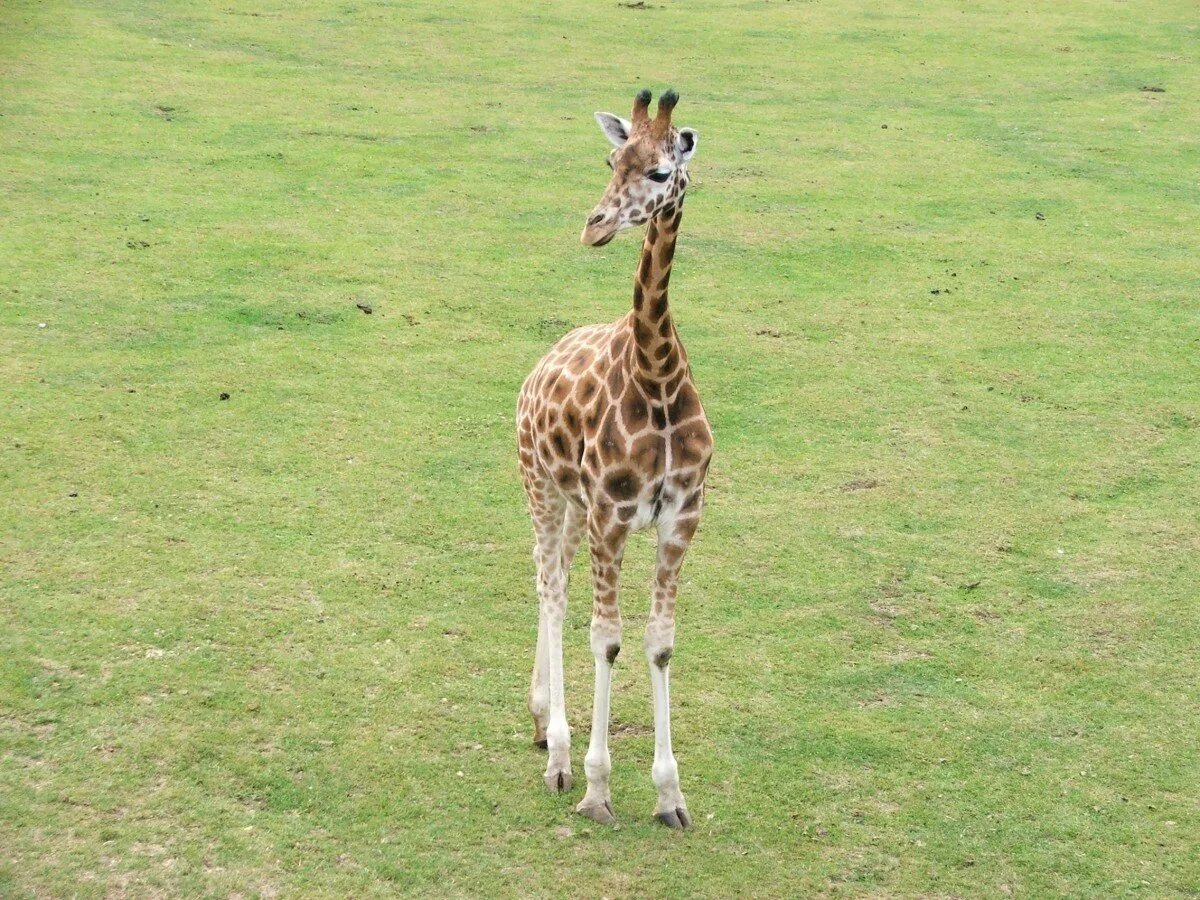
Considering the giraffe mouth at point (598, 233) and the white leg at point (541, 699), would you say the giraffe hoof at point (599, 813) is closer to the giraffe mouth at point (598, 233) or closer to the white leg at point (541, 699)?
the white leg at point (541, 699)

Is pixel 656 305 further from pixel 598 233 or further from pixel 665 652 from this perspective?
pixel 665 652

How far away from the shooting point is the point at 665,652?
6.24 m

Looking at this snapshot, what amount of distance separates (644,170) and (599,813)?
9.34ft

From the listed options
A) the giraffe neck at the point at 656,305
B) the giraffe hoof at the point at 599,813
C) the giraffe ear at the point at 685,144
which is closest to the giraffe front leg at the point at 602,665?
the giraffe hoof at the point at 599,813

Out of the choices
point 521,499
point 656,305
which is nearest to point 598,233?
point 656,305

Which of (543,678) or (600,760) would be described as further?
(543,678)

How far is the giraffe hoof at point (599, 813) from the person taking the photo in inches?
249

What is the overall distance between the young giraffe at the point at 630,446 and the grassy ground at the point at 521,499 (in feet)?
1.49

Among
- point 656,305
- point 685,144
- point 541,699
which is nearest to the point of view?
point 685,144

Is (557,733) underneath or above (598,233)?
underneath

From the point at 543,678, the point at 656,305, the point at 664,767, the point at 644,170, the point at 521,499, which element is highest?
the point at 644,170

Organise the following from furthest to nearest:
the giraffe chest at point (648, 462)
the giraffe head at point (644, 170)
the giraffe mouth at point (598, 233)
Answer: the giraffe chest at point (648, 462) → the giraffe head at point (644, 170) → the giraffe mouth at point (598, 233)

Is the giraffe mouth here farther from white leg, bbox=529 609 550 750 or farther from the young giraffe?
white leg, bbox=529 609 550 750

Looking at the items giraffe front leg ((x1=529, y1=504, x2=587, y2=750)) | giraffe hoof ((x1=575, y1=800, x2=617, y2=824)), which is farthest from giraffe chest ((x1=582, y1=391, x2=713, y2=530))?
giraffe hoof ((x1=575, y1=800, x2=617, y2=824))
